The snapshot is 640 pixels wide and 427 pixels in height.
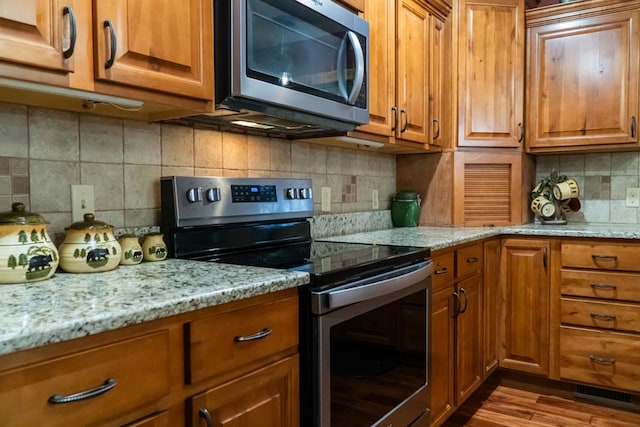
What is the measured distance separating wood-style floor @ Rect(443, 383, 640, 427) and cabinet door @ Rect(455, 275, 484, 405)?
144 mm

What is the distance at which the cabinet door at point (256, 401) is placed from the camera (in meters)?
0.97

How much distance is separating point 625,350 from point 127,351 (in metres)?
2.39

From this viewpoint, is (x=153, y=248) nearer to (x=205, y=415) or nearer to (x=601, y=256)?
(x=205, y=415)

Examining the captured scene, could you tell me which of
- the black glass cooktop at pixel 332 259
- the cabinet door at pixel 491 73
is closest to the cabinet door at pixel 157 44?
the black glass cooktop at pixel 332 259

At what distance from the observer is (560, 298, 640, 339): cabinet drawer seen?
2328 millimetres

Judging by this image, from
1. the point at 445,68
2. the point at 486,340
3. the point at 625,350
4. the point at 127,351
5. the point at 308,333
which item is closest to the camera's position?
the point at 127,351

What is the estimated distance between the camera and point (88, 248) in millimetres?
1202

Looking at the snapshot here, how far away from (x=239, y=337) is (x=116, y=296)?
0.27 metres

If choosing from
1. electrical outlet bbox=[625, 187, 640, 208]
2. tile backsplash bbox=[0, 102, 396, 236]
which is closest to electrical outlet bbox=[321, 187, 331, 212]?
tile backsplash bbox=[0, 102, 396, 236]

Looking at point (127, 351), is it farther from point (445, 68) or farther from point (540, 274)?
point (445, 68)

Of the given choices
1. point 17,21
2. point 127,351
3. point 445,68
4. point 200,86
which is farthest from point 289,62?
point 445,68

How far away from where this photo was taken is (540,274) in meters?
2.55

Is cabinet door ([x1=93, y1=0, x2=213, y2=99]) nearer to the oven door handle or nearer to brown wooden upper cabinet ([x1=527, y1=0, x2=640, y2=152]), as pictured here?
Answer: the oven door handle

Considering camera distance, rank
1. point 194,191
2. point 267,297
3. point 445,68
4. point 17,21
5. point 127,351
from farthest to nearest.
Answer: point 445,68 < point 194,191 < point 267,297 < point 17,21 < point 127,351
